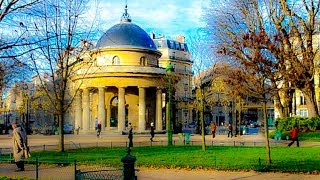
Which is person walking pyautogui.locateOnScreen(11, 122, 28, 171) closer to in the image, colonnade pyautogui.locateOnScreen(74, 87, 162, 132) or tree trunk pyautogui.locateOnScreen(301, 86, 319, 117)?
tree trunk pyautogui.locateOnScreen(301, 86, 319, 117)

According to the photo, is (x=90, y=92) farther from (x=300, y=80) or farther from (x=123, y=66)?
(x=300, y=80)

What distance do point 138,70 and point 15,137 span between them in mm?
35911

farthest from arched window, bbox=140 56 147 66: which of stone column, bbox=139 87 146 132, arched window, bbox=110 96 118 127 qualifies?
arched window, bbox=110 96 118 127

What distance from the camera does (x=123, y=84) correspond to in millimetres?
53969

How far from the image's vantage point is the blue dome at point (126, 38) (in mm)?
56312

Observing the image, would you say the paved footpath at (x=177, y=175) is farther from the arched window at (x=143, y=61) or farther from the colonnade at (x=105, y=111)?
the arched window at (x=143, y=61)

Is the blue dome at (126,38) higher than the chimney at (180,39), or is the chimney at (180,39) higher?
the chimney at (180,39)

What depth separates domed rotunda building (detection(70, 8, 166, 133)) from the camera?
54031 millimetres

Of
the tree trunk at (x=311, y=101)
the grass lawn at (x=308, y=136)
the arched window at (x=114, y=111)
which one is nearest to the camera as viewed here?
the grass lawn at (x=308, y=136)

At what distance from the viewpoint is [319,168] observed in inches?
680

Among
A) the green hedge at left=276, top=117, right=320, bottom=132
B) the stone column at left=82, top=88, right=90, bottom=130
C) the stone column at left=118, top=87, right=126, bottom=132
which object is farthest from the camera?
the stone column at left=82, top=88, right=90, bottom=130

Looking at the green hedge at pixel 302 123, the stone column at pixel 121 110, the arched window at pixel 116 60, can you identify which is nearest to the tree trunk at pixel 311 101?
the green hedge at pixel 302 123

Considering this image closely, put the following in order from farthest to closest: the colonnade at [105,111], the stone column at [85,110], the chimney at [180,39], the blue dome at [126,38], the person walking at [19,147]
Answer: the chimney at [180,39]
the blue dome at [126,38]
the stone column at [85,110]
the colonnade at [105,111]
the person walking at [19,147]

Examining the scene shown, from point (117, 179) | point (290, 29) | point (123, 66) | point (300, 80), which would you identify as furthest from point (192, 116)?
point (117, 179)
